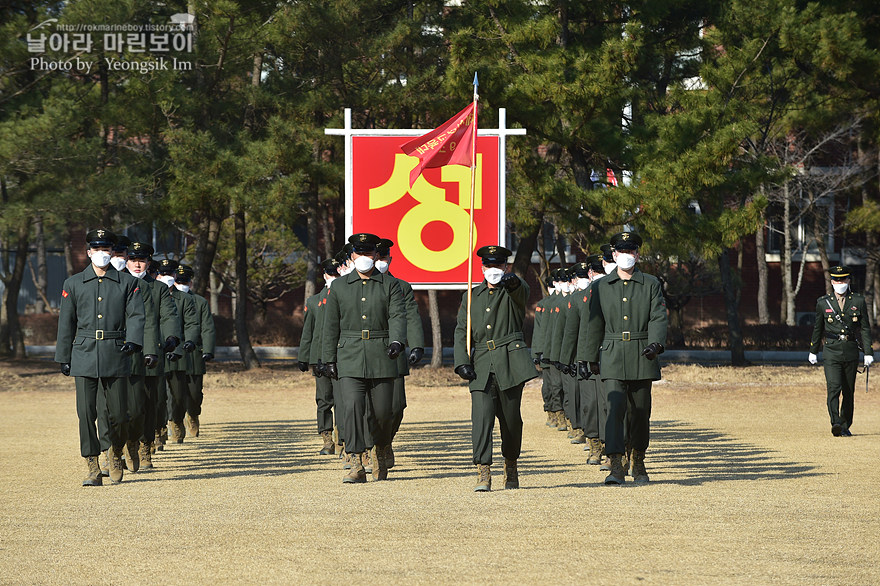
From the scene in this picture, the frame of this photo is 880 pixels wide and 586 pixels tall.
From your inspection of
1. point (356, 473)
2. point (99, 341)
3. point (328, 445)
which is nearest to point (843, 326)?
point (328, 445)

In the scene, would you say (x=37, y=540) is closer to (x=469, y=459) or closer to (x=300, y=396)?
(x=469, y=459)

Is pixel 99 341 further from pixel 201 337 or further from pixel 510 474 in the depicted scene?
pixel 201 337

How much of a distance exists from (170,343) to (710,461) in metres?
5.51

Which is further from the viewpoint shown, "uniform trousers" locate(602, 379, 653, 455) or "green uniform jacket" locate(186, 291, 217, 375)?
"green uniform jacket" locate(186, 291, 217, 375)

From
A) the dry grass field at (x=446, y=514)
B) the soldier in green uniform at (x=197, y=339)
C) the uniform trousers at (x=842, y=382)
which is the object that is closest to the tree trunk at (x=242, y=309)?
the dry grass field at (x=446, y=514)

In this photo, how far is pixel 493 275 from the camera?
405 inches

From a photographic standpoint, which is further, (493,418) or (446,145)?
(446,145)

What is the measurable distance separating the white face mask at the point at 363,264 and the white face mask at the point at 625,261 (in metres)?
2.16

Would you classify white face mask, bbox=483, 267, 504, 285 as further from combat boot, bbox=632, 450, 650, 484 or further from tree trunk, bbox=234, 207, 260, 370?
tree trunk, bbox=234, 207, 260, 370

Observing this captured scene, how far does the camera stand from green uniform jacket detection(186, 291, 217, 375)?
1429 cm

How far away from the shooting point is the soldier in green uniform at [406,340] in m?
10.3

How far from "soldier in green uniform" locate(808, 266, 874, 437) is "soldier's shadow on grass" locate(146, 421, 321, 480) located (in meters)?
6.41

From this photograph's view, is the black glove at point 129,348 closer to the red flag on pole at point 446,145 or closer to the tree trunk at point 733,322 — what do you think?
the red flag on pole at point 446,145

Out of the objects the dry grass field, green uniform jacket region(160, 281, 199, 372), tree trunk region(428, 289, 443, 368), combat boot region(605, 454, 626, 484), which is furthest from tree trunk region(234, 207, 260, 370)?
combat boot region(605, 454, 626, 484)
